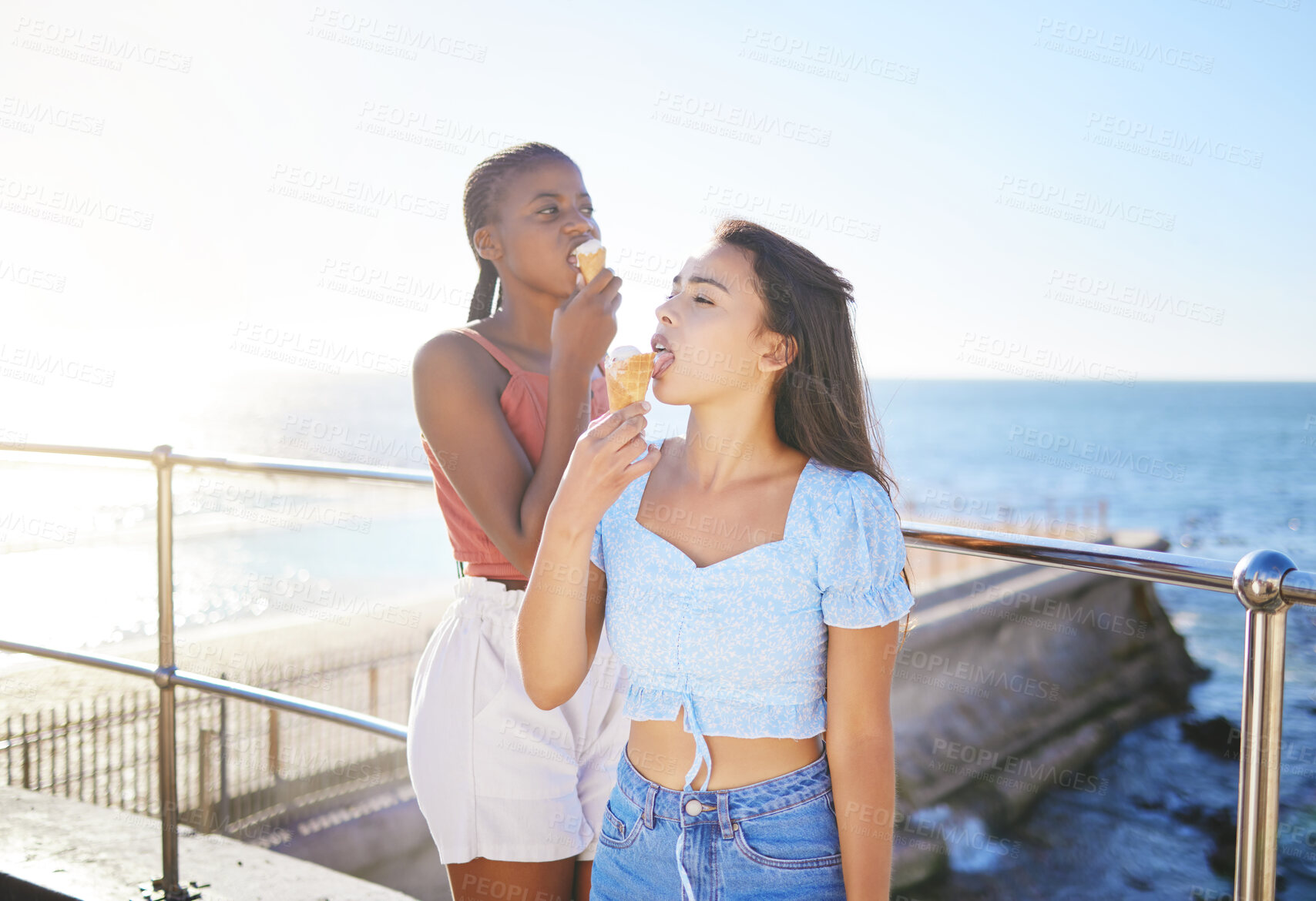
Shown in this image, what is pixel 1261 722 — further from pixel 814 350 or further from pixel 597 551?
pixel 597 551

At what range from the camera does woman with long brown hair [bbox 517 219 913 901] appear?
1.42 metres

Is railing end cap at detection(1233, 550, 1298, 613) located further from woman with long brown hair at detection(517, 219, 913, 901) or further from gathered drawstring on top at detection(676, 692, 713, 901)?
gathered drawstring on top at detection(676, 692, 713, 901)

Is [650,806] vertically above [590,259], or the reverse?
[590,259]

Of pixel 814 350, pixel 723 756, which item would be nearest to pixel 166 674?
pixel 723 756

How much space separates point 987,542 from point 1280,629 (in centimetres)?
44

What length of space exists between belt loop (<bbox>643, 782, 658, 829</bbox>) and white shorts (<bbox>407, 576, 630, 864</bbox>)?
0.31m

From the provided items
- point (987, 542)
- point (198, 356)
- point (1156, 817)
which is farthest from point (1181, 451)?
point (198, 356)

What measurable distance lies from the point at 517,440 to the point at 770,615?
0.62m

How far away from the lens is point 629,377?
1577 millimetres

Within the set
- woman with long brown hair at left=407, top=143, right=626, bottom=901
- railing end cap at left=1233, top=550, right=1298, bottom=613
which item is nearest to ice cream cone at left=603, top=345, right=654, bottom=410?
woman with long brown hair at left=407, top=143, right=626, bottom=901

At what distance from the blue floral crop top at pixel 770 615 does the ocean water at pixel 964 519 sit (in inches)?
9.4

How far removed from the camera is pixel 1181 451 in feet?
178

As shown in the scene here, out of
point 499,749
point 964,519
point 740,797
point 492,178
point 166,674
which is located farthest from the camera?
point 964,519

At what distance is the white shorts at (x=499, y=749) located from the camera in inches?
66.8
